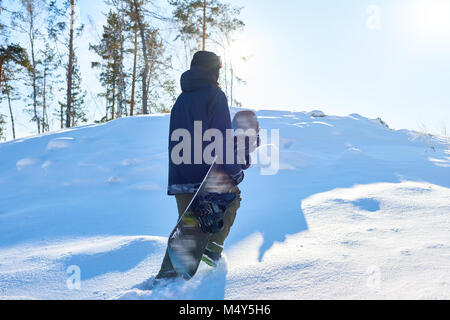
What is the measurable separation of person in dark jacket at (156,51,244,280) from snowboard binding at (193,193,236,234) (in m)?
0.14

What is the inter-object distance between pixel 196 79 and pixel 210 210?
1.10 m

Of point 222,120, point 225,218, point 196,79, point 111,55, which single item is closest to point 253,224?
point 225,218

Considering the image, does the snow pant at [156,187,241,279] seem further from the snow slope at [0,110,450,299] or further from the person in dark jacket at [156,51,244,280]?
the snow slope at [0,110,450,299]

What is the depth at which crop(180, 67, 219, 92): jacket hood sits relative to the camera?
2.29 m

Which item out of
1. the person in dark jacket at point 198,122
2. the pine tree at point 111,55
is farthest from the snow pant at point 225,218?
the pine tree at point 111,55

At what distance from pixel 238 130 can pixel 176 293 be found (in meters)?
1.50

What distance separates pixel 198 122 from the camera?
2.23 meters

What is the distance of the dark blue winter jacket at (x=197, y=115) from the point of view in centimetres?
222

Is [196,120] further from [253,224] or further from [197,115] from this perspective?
[253,224]

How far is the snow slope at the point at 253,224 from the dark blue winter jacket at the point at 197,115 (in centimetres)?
80

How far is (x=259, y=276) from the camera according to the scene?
2.16 m

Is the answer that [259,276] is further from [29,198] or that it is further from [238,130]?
[29,198]

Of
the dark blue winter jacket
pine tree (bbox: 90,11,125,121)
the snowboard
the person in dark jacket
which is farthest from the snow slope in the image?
pine tree (bbox: 90,11,125,121)
